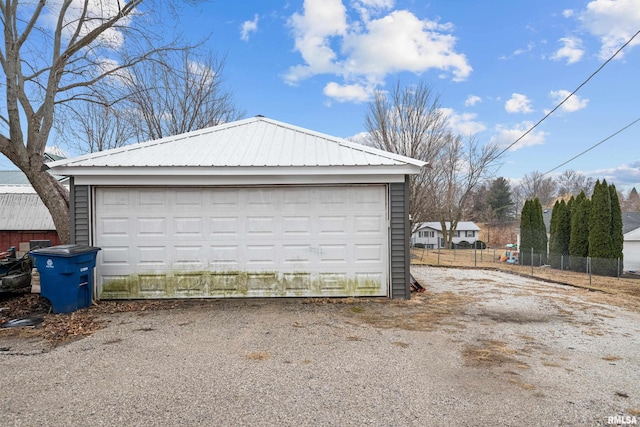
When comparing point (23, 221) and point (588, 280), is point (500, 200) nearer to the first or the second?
point (588, 280)

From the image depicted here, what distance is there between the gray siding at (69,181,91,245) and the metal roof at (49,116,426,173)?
384 millimetres

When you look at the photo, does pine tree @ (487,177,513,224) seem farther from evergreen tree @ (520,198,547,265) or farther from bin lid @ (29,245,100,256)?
bin lid @ (29,245,100,256)

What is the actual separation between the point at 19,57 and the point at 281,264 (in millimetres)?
7481

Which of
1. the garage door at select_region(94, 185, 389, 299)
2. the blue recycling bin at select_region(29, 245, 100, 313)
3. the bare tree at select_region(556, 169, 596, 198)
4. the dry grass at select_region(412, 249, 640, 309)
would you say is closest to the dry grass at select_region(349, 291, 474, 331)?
the garage door at select_region(94, 185, 389, 299)

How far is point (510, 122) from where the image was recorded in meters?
19.8

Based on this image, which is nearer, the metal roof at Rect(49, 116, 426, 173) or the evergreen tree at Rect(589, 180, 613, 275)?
the metal roof at Rect(49, 116, 426, 173)

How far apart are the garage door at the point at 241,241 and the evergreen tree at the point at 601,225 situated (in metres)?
15.3

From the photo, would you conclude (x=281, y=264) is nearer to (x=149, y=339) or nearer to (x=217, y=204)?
(x=217, y=204)

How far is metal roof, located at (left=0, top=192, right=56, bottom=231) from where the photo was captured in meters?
14.3

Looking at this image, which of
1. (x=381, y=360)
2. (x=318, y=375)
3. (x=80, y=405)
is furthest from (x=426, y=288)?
(x=80, y=405)

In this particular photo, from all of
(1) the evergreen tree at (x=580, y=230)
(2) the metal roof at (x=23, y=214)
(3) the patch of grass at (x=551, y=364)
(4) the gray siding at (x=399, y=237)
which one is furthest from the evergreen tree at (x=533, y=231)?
(2) the metal roof at (x=23, y=214)

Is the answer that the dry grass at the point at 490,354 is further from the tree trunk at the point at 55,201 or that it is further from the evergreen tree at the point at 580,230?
the evergreen tree at the point at 580,230

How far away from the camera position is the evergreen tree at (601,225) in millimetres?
15836

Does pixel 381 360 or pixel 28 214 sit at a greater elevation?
pixel 28 214
